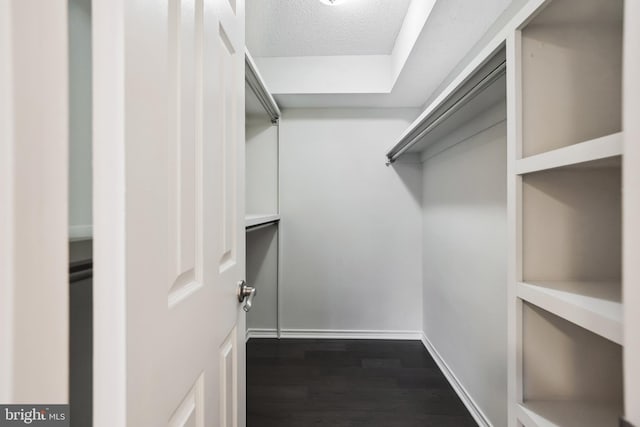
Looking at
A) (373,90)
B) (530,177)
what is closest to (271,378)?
(530,177)

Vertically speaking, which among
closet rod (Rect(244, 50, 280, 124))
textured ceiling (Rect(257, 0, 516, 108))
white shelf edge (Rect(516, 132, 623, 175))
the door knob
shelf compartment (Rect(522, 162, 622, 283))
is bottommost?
the door knob

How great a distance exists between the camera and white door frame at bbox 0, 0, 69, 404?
249mm

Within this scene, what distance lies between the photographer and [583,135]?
65cm

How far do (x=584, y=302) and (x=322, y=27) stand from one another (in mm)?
1761

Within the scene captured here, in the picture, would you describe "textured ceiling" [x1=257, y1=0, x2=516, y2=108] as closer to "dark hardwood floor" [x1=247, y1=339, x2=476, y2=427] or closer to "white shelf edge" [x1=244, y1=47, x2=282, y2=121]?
"white shelf edge" [x1=244, y1=47, x2=282, y2=121]

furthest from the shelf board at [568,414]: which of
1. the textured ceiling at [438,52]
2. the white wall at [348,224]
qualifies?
the white wall at [348,224]

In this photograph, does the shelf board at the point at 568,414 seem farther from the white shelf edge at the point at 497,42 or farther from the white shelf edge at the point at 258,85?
the white shelf edge at the point at 258,85

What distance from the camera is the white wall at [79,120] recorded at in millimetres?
345

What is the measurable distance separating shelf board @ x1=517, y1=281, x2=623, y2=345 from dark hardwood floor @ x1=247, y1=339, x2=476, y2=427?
116cm

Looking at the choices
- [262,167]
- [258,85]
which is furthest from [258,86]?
[262,167]

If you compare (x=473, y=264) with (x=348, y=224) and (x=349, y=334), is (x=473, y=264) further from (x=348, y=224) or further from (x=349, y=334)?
(x=349, y=334)

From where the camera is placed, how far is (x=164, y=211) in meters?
0.42

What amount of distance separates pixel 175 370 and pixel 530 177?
85 centimetres

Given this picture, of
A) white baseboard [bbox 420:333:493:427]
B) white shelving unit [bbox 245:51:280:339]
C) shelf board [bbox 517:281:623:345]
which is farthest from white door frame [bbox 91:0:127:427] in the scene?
white shelving unit [bbox 245:51:280:339]
